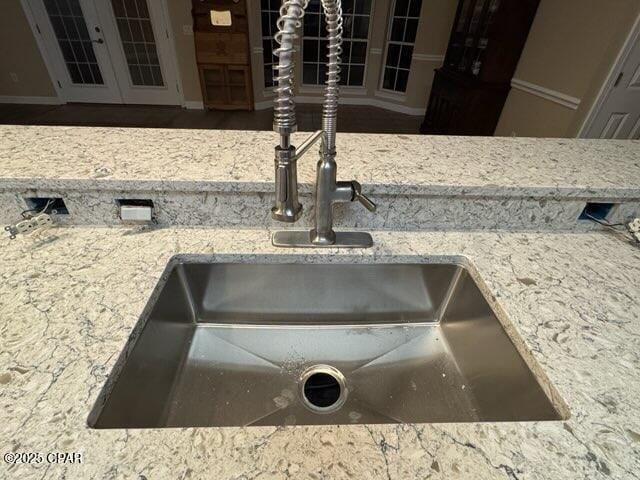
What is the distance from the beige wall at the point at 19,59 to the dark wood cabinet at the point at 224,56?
2263mm

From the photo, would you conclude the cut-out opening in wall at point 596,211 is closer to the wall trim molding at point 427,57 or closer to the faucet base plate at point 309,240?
the faucet base plate at point 309,240

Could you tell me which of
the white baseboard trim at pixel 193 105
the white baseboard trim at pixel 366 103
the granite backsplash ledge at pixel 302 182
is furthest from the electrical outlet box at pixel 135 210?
the white baseboard trim at pixel 193 105

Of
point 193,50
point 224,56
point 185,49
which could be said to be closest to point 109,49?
point 185,49

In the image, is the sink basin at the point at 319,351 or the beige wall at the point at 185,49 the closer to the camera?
the sink basin at the point at 319,351

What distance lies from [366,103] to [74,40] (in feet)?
14.0

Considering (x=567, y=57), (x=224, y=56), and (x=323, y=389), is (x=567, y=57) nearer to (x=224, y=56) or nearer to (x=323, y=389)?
(x=323, y=389)

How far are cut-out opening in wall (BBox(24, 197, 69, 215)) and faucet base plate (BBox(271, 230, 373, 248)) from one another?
48 cm

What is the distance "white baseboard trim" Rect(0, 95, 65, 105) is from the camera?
4.64 meters

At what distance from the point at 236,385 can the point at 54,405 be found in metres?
0.30

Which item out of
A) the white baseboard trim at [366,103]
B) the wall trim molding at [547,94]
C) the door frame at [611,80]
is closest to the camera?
the door frame at [611,80]

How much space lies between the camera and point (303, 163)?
803 millimetres

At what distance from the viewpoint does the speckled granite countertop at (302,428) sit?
38 cm

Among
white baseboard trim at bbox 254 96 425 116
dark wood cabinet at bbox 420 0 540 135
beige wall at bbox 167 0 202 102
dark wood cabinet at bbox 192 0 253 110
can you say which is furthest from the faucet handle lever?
beige wall at bbox 167 0 202 102

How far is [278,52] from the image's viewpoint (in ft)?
1.58
